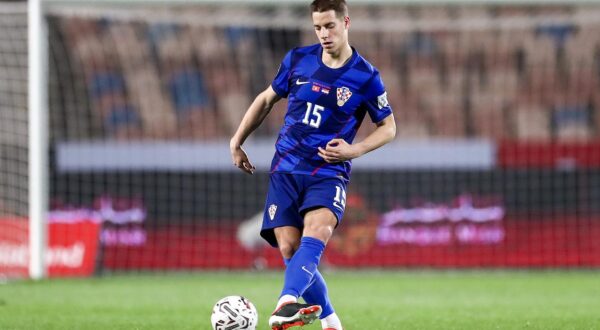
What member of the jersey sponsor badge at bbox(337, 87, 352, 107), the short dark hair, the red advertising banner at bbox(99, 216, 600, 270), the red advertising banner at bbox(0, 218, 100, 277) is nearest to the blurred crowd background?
the red advertising banner at bbox(99, 216, 600, 270)

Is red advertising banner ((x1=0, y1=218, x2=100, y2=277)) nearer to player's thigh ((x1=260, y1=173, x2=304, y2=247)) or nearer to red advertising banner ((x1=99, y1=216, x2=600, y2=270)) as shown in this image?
red advertising banner ((x1=99, y1=216, x2=600, y2=270))

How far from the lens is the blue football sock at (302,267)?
5152mm

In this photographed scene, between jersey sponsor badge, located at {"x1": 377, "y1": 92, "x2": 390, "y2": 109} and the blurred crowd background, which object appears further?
the blurred crowd background

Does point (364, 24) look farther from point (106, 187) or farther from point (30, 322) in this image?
point (30, 322)

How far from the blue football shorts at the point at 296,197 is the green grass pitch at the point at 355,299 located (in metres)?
Result: 1.18

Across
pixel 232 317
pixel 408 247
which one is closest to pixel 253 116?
pixel 232 317

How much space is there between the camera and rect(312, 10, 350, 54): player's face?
5.45m

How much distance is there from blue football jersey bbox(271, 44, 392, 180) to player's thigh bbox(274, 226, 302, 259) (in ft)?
1.03

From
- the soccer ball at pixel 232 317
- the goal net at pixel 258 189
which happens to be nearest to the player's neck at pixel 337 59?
the soccer ball at pixel 232 317

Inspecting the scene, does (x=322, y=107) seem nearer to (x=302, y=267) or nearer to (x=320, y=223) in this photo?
(x=320, y=223)

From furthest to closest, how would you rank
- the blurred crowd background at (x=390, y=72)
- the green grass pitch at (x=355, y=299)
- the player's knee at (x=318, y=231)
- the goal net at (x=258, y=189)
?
the blurred crowd background at (x=390, y=72) → the goal net at (x=258, y=189) → the green grass pitch at (x=355, y=299) → the player's knee at (x=318, y=231)

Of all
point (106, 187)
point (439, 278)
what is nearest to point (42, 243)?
point (106, 187)

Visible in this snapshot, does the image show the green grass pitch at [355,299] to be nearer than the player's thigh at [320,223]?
No

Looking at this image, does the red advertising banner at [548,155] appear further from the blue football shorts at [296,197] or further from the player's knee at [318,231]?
the player's knee at [318,231]
